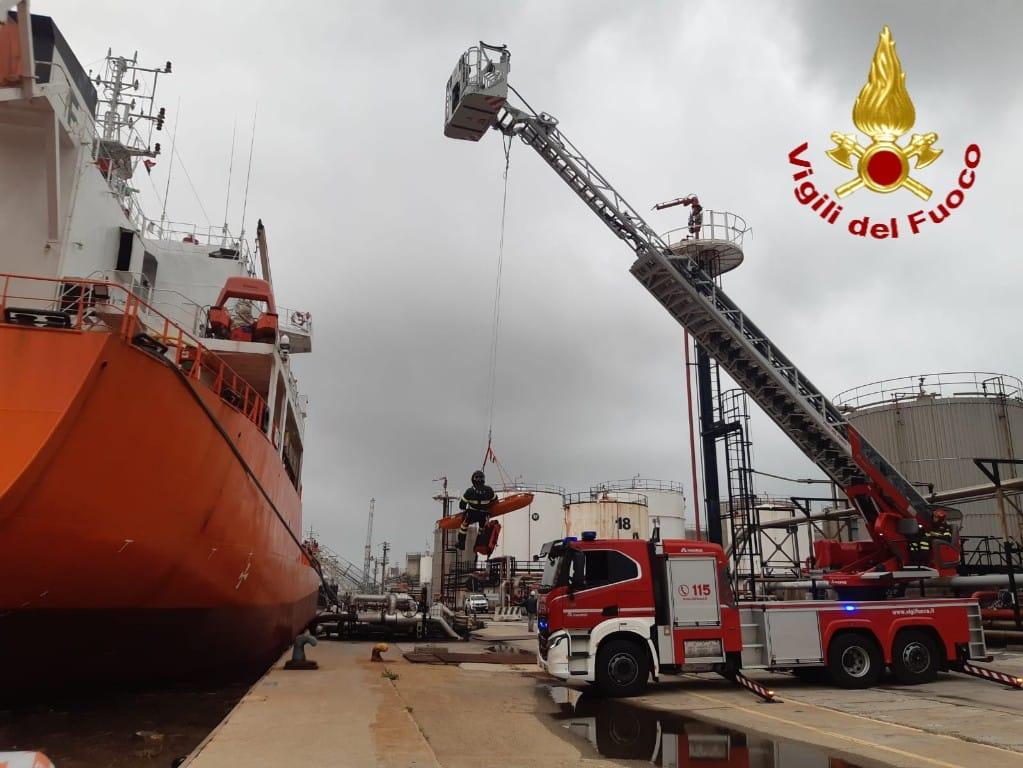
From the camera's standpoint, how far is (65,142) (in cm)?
1144

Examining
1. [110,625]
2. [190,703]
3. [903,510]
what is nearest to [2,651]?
[110,625]

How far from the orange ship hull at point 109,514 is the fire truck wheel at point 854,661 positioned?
31.6ft

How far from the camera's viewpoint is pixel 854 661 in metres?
11.2

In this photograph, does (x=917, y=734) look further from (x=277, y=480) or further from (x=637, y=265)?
(x=277, y=480)

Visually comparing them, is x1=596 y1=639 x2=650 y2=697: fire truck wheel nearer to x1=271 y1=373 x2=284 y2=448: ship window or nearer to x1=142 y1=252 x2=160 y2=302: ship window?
x1=271 y1=373 x2=284 y2=448: ship window

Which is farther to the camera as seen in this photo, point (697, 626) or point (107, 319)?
point (697, 626)

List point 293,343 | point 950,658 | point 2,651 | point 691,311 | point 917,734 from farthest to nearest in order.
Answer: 1. point 293,343
2. point 691,311
3. point 950,658
4. point 2,651
5. point 917,734

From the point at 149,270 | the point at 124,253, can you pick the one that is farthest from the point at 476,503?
the point at 149,270

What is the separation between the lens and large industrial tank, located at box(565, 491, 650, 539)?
1620 inches

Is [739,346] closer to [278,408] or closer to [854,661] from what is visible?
[854,661]

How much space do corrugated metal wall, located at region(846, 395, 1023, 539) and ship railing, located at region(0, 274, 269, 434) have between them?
76.3ft

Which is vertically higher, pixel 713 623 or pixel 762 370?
pixel 762 370

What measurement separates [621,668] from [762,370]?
302 inches

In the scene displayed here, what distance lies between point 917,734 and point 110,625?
32.3 feet
